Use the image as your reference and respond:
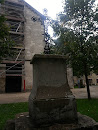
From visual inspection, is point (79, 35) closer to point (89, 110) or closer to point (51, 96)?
point (89, 110)

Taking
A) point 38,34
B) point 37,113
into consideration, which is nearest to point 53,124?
point 37,113

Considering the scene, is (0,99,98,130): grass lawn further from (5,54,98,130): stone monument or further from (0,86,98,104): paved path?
(0,86,98,104): paved path

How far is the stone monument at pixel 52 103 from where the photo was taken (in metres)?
2.07

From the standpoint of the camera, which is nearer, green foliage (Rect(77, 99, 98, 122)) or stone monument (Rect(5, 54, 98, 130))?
stone monument (Rect(5, 54, 98, 130))

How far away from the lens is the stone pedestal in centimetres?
212

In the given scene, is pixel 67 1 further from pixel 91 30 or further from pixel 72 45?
pixel 72 45

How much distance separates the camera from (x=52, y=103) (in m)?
2.20

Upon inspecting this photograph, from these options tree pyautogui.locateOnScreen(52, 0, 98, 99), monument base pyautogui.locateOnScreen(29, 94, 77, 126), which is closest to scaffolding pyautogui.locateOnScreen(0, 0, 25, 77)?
tree pyautogui.locateOnScreen(52, 0, 98, 99)

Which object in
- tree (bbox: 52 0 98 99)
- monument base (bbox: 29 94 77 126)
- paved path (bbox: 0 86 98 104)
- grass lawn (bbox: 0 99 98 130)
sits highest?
tree (bbox: 52 0 98 99)

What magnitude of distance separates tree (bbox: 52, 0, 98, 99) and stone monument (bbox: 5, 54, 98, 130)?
13.9 ft

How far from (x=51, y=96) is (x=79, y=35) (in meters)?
5.96

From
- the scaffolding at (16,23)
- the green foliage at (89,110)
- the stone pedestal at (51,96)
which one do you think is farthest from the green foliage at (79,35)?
the scaffolding at (16,23)

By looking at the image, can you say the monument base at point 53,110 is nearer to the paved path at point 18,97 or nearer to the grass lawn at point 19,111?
the grass lawn at point 19,111

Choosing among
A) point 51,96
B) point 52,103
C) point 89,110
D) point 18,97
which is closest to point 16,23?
point 18,97
